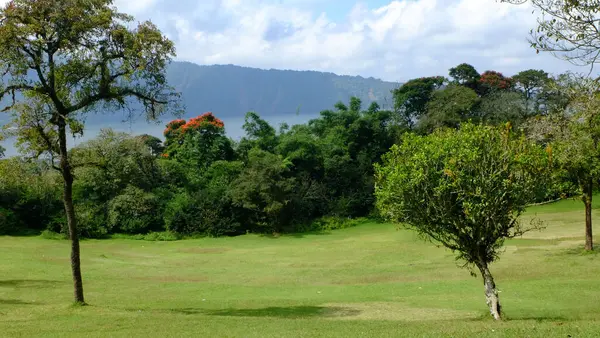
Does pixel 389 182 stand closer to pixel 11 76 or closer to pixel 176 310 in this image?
pixel 176 310

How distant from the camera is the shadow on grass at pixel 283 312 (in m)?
18.3

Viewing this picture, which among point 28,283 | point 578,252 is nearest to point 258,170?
point 28,283

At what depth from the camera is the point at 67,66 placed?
1828 cm

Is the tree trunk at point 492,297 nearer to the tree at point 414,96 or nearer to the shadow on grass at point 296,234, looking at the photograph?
the shadow on grass at point 296,234

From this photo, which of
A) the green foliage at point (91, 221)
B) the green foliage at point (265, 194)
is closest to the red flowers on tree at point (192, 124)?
the green foliage at point (265, 194)

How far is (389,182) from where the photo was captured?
17.1m

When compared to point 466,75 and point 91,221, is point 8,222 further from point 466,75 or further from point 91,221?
point 466,75

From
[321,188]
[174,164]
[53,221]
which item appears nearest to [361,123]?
[321,188]

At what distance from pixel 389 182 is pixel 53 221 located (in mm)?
37119

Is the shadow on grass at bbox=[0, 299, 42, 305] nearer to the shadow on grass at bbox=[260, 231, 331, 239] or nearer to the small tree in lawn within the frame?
the small tree in lawn

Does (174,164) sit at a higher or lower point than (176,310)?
higher

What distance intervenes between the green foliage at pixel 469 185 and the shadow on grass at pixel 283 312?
4.19 metres

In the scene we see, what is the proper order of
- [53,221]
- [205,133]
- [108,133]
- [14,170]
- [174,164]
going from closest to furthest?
[14,170] < [108,133] < [53,221] < [174,164] < [205,133]

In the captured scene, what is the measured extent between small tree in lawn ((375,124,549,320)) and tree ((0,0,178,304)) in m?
9.50
